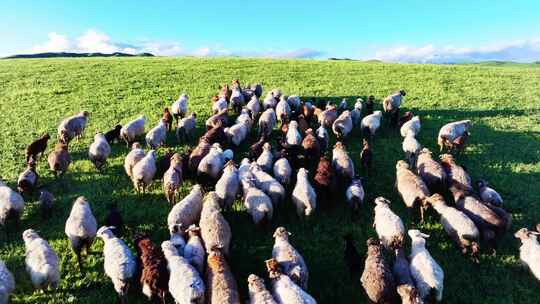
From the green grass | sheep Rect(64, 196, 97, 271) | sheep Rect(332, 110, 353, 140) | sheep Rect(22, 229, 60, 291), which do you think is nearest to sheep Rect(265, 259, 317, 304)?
the green grass

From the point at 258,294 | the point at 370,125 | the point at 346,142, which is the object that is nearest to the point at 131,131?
the point at 346,142

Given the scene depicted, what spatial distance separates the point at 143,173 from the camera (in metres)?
11.2

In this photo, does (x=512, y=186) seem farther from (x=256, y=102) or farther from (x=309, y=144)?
(x=256, y=102)

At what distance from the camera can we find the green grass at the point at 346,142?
8211mm

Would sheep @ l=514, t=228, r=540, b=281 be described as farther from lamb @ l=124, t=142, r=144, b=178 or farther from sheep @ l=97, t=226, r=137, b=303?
lamb @ l=124, t=142, r=144, b=178

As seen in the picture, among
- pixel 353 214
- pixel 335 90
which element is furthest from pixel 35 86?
pixel 353 214

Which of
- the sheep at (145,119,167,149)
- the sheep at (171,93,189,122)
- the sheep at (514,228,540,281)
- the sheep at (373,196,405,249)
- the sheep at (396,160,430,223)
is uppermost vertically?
the sheep at (171,93,189,122)

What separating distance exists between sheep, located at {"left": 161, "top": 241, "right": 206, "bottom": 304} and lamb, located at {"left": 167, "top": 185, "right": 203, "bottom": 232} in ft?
6.36

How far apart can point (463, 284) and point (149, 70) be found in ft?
100

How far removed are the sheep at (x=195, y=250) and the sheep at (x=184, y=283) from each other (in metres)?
0.47

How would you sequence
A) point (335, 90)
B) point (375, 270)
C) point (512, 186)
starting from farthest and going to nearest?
point (335, 90) < point (512, 186) < point (375, 270)

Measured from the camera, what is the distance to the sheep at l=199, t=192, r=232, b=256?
27.3 ft

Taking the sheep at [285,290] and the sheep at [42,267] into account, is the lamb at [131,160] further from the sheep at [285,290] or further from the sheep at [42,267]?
the sheep at [285,290]

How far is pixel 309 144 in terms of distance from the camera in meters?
13.5
